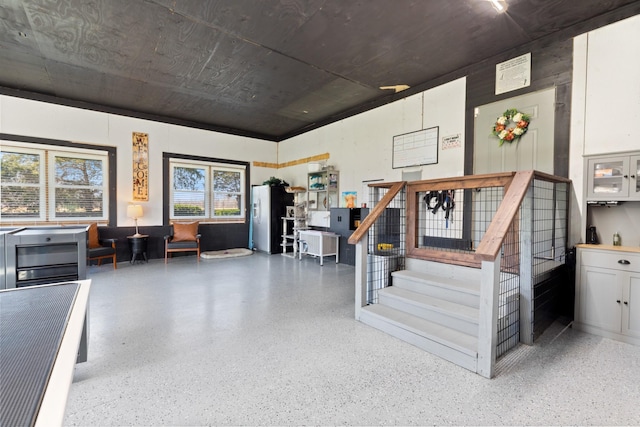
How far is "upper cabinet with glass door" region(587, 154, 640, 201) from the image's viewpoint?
3.00 meters

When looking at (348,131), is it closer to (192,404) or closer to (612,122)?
(612,122)

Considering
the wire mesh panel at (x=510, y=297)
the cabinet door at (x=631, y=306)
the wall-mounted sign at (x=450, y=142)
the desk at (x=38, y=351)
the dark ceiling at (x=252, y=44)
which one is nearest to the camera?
the desk at (x=38, y=351)

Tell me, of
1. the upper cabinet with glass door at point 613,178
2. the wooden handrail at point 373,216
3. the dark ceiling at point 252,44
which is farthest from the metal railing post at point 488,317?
the dark ceiling at point 252,44

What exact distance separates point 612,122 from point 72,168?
875 cm

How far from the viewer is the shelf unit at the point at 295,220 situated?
7.41 metres

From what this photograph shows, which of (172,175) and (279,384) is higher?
(172,175)

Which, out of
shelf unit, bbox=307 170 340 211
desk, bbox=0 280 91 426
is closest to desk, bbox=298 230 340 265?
shelf unit, bbox=307 170 340 211

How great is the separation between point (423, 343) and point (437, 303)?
19.9 inches

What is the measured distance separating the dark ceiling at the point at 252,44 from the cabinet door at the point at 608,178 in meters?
1.63

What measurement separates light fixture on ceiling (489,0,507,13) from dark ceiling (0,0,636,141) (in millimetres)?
63

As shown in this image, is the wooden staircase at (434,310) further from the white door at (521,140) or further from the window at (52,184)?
the window at (52,184)

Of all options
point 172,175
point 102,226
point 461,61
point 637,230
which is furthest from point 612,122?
point 102,226

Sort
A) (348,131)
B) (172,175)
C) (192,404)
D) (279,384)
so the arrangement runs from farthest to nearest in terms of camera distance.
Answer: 1. (172,175)
2. (348,131)
3. (279,384)
4. (192,404)

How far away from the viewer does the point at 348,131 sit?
663 cm
